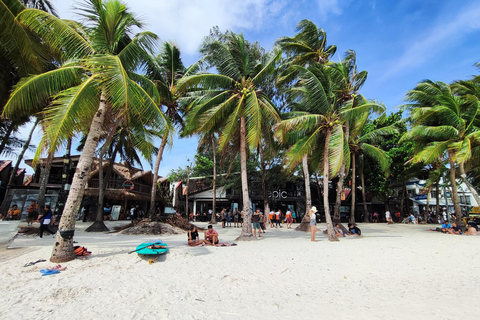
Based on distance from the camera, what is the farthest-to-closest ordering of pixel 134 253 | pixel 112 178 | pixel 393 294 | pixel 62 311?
pixel 112 178
pixel 134 253
pixel 393 294
pixel 62 311

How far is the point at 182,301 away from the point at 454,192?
61.4 feet

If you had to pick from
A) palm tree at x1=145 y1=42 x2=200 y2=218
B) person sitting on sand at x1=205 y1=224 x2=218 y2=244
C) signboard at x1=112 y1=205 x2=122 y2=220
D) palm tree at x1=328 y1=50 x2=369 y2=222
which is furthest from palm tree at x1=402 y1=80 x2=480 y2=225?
signboard at x1=112 y1=205 x2=122 y2=220

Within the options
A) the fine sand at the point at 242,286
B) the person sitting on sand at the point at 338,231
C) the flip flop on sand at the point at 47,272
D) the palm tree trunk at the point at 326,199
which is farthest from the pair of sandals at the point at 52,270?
the person sitting on sand at the point at 338,231

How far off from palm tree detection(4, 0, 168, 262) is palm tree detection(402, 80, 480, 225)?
15757mm

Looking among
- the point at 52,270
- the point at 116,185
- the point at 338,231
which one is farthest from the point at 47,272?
the point at 116,185

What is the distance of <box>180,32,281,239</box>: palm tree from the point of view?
11.1m

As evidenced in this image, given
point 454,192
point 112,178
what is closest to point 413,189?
point 454,192

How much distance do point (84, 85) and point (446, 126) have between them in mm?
18156

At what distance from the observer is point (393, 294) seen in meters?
4.47

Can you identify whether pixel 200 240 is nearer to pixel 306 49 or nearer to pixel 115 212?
pixel 306 49

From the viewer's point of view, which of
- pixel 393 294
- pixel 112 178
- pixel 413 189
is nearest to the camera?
pixel 393 294

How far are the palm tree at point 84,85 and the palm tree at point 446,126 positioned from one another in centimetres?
1576

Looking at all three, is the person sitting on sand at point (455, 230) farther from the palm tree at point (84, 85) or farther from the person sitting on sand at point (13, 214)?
the person sitting on sand at point (13, 214)

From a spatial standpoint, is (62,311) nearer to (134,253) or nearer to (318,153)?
(134,253)
